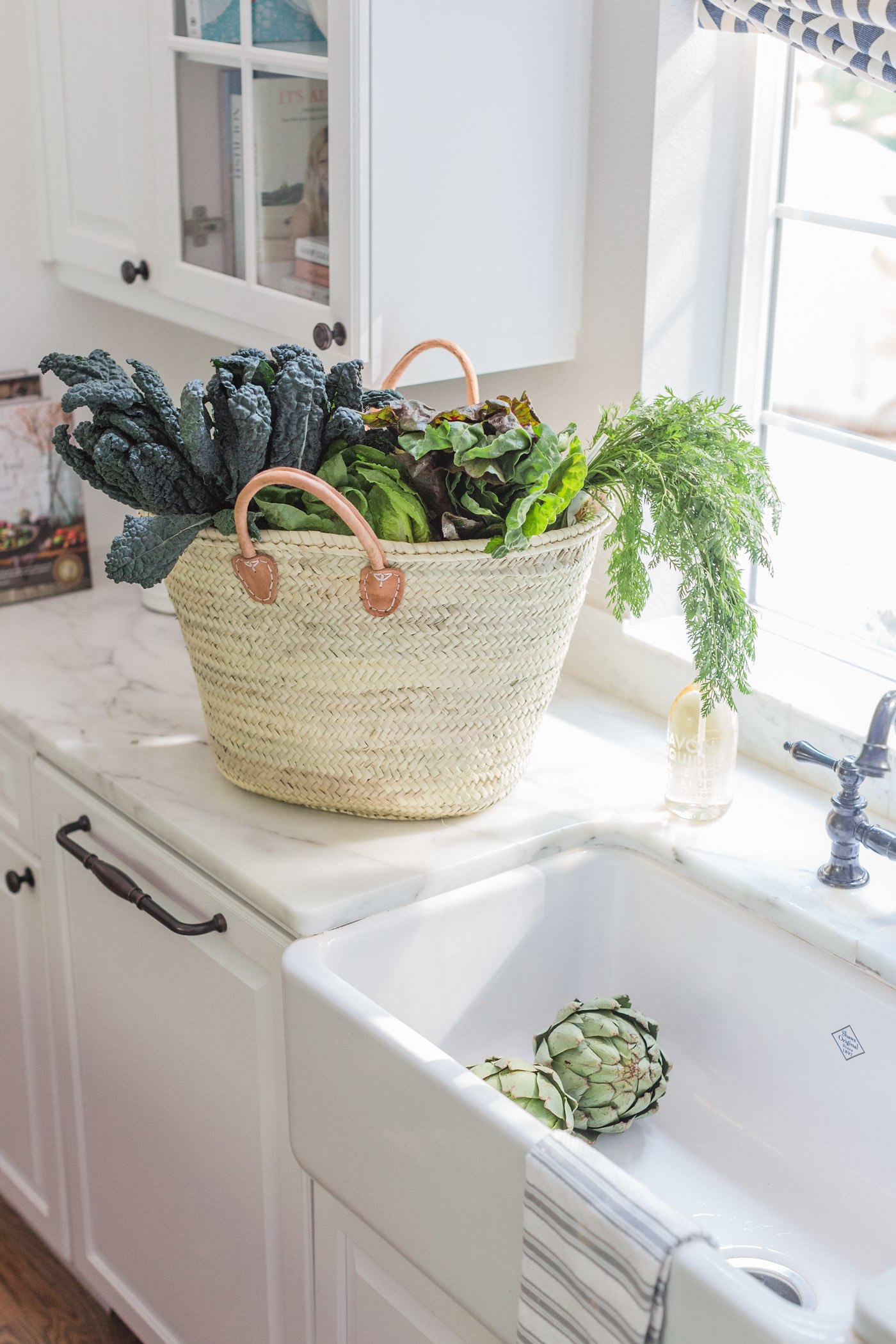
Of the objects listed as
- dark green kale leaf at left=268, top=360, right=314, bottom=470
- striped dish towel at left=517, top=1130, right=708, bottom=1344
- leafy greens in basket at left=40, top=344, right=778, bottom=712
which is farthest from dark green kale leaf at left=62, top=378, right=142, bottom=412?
striped dish towel at left=517, top=1130, right=708, bottom=1344

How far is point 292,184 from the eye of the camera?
59.4 inches

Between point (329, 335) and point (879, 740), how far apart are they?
71 centimetres

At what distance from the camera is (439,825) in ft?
4.46

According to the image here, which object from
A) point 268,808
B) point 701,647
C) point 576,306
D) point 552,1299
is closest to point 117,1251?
point 268,808

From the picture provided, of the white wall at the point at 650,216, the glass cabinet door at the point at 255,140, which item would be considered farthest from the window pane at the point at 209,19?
the white wall at the point at 650,216

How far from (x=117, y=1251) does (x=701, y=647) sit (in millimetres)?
1016

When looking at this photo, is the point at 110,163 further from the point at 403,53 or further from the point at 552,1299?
the point at 552,1299

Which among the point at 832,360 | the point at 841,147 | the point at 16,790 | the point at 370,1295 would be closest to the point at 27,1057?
the point at 16,790

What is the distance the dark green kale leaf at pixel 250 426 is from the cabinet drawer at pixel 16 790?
22.2 inches

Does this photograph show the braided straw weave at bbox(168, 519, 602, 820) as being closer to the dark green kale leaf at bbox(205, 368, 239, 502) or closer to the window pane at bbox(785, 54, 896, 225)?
the dark green kale leaf at bbox(205, 368, 239, 502)

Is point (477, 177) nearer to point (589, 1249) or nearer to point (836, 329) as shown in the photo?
point (836, 329)

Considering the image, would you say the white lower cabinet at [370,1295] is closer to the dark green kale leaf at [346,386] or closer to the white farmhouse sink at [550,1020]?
the white farmhouse sink at [550,1020]

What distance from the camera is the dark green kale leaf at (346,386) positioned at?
1.25 m

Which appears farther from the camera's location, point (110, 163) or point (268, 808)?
point (110, 163)
